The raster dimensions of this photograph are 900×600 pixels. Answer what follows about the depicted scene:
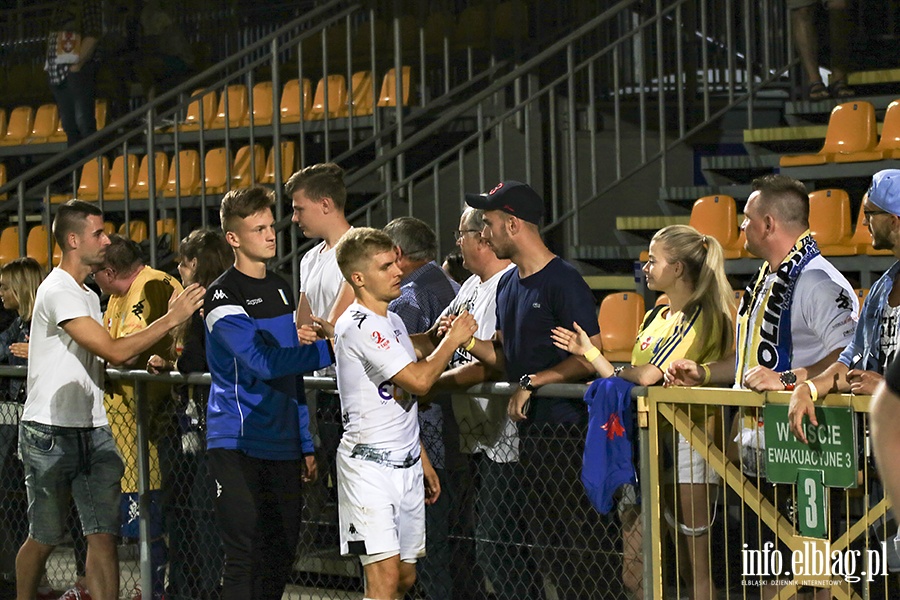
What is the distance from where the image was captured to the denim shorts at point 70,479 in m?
6.03

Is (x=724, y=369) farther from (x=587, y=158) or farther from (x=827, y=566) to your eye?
(x=587, y=158)

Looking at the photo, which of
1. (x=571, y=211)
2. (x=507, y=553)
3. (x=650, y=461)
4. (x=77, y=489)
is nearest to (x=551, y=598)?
(x=507, y=553)

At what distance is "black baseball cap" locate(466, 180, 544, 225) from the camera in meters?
5.46

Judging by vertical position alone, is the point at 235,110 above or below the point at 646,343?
above

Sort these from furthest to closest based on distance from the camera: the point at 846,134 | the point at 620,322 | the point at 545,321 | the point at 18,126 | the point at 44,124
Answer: the point at 18,126, the point at 44,124, the point at 846,134, the point at 620,322, the point at 545,321

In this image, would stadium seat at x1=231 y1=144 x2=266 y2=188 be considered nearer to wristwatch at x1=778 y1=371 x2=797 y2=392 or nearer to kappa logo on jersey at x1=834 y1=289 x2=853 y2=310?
kappa logo on jersey at x1=834 y1=289 x2=853 y2=310

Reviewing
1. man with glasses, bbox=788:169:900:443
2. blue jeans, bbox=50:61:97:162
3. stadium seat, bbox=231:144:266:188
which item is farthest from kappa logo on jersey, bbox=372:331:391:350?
blue jeans, bbox=50:61:97:162

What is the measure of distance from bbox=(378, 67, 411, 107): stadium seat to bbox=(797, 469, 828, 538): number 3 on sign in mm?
7604

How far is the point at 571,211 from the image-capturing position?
31.3ft

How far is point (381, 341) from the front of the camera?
4.96m

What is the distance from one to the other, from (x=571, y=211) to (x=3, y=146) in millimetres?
8368

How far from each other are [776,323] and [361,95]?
7.71 m

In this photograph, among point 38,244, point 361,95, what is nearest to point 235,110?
point 361,95

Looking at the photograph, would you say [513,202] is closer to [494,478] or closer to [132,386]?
[494,478]
